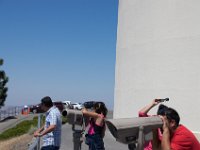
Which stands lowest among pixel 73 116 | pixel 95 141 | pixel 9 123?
pixel 9 123

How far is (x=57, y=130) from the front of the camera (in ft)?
20.3

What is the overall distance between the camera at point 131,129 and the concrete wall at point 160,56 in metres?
8.87

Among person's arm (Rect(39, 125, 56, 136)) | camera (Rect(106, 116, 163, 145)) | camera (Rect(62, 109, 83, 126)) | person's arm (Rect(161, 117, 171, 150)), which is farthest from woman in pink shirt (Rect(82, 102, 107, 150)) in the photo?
camera (Rect(106, 116, 163, 145))

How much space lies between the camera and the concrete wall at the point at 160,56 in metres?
12.1

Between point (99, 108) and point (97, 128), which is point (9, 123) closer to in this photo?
point (97, 128)

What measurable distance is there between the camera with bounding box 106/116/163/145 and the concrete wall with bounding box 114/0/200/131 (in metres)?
8.87

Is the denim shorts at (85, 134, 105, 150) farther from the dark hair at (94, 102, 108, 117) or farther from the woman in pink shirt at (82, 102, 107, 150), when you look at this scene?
the dark hair at (94, 102, 108, 117)

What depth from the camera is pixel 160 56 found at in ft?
42.3

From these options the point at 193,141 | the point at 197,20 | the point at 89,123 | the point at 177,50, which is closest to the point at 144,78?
the point at 177,50

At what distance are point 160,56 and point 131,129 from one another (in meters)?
9.95

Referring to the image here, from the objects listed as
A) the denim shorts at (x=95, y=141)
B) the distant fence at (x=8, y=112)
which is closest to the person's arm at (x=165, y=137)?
the denim shorts at (x=95, y=141)

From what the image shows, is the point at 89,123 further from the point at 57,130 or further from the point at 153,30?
the point at 153,30

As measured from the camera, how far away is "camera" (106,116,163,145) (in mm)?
3090

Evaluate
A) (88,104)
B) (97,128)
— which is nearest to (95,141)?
(97,128)
